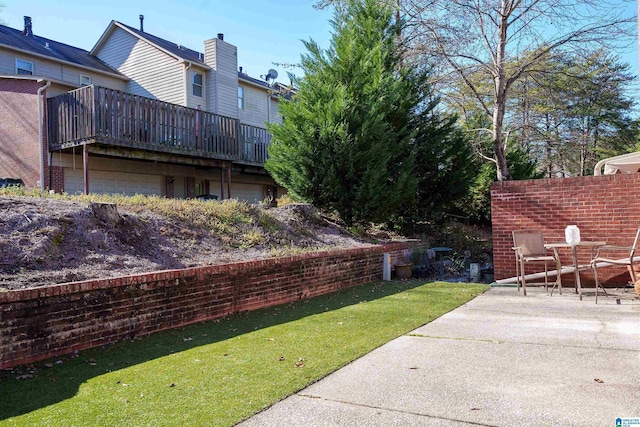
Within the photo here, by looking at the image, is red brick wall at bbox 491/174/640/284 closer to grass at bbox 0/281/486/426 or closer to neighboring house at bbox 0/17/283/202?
grass at bbox 0/281/486/426

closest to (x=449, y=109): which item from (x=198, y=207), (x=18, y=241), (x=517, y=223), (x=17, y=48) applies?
(x=517, y=223)

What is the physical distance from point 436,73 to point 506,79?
6.92ft

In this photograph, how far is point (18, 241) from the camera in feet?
17.4

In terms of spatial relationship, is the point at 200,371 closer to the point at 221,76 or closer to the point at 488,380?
the point at 488,380

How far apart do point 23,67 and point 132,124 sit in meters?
7.02

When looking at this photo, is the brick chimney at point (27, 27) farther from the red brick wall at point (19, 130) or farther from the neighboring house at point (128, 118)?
the red brick wall at point (19, 130)

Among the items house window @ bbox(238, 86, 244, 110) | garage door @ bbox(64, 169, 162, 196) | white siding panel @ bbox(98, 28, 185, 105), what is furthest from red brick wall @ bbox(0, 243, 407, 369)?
house window @ bbox(238, 86, 244, 110)

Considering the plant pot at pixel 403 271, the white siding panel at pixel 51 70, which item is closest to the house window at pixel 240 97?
the white siding panel at pixel 51 70

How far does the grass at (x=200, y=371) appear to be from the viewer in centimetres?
321

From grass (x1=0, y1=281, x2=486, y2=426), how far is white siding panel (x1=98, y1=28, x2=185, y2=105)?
15.1 metres

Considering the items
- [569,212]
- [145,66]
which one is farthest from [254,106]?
[569,212]

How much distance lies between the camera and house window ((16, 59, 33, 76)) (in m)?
16.6

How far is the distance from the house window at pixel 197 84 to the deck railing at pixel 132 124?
4445 millimetres

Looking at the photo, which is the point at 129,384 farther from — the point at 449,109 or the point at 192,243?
the point at 449,109
